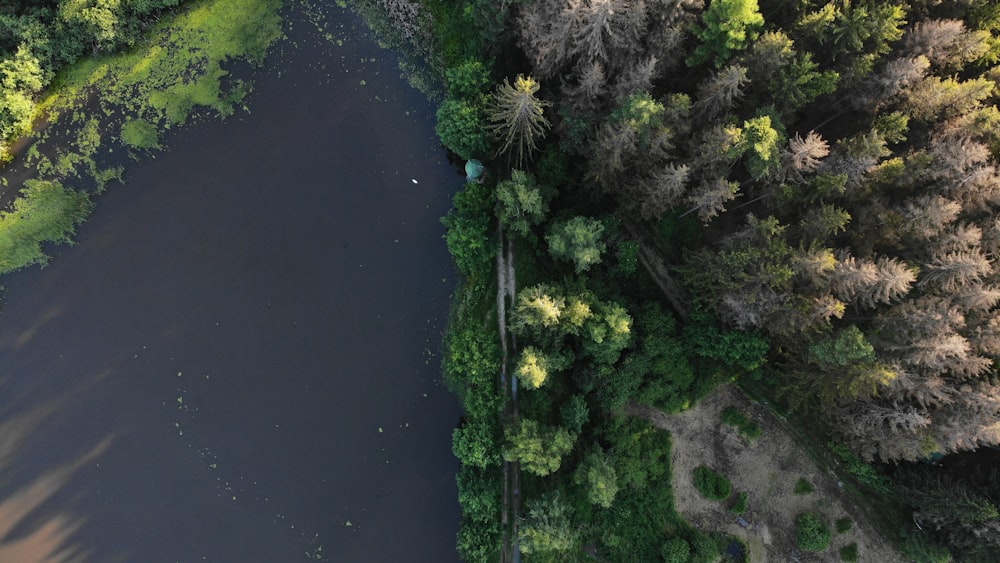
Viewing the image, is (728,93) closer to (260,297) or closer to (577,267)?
(577,267)

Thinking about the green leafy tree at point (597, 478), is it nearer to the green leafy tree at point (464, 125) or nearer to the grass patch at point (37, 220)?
the green leafy tree at point (464, 125)

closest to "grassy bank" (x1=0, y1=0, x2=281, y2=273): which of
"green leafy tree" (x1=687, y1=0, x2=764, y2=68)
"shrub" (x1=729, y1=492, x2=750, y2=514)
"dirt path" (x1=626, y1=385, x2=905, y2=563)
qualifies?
"green leafy tree" (x1=687, y1=0, x2=764, y2=68)

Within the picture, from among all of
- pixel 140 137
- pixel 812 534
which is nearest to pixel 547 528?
pixel 812 534

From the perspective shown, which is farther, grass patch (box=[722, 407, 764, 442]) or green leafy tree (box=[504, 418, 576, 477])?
grass patch (box=[722, 407, 764, 442])

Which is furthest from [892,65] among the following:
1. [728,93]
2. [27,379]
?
[27,379]

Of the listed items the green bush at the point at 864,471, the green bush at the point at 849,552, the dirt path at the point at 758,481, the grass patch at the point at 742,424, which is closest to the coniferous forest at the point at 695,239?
the green bush at the point at 864,471

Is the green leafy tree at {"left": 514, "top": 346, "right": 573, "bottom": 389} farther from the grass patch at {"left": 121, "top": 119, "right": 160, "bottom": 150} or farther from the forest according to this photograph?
the grass patch at {"left": 121, "top": 119, "right": 160, "bottom": 150}

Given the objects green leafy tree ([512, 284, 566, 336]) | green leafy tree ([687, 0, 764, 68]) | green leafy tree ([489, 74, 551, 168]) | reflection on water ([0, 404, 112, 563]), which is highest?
green leafy tree ([687, 0, 764, 68])
